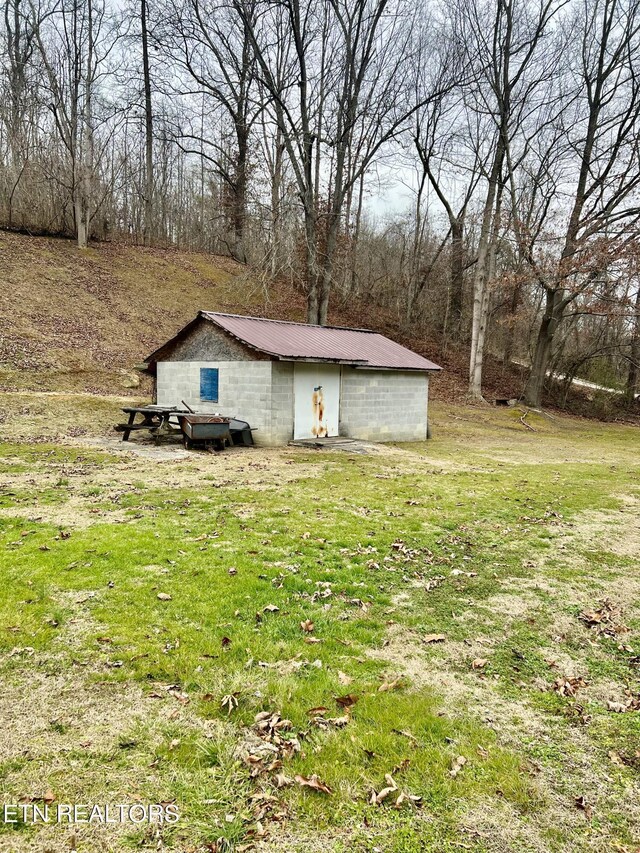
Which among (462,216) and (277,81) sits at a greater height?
(277,81)

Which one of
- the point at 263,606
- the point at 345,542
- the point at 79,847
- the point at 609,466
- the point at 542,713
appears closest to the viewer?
the point at 79,847

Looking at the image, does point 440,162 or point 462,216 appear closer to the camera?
point 440,162

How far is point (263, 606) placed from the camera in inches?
165

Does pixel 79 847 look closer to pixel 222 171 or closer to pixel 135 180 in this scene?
pixel 222 171

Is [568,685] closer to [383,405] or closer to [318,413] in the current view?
[318,413]

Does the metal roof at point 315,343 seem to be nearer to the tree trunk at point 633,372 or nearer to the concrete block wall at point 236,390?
the concrete block wall at point 236,390

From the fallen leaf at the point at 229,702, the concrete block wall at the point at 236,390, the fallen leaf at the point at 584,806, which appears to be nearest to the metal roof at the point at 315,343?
the concrete block wall at the point at 236,390

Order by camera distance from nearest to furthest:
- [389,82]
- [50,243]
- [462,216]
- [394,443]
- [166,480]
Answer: [166,480], [394,443], [389,82], [50,243], [462,216]

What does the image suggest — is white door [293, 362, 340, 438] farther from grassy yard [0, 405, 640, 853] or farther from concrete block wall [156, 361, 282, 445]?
grassy yard [0, 405, 640, 853]

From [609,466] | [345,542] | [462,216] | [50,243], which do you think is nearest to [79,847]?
[345,542]

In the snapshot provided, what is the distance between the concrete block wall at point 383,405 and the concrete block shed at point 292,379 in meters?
0.03

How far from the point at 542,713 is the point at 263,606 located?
7.10 feet

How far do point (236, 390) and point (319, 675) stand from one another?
1115 centimetres

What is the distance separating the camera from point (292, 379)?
13.6m
